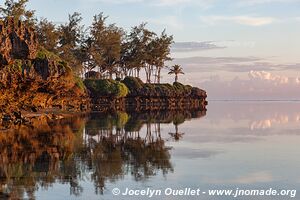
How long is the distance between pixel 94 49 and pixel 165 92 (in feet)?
64.3

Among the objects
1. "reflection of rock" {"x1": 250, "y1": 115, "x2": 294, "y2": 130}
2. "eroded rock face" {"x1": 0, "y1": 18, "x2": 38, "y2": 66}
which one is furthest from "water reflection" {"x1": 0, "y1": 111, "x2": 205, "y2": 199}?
"reflection of rock" {"x1": 250, "y1": 115, "x2": 294, "y2": 130}

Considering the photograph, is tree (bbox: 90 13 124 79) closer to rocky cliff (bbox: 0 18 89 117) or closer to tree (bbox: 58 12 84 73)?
tree (bbox: 58 12 84 73)

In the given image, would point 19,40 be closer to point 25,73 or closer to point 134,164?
point 25,73

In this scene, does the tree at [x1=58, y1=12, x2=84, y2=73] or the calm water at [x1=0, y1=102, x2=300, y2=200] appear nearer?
the calm water at [x1=0, y1=102, x2=300, y2=200]

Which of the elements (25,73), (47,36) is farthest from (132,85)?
(25,73)

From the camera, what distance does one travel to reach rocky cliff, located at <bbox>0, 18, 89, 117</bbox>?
3822 cm

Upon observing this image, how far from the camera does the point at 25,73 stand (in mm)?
41312

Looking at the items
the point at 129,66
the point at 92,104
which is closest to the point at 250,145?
the point at 92,104

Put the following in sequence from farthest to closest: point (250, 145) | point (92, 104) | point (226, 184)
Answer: point (92, 104) < point (250, 145) < point (226, 184)

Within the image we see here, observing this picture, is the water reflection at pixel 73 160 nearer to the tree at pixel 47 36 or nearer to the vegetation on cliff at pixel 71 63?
the vegetation on cliff at pixel 71 63

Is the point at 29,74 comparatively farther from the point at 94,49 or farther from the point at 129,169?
the point at 94,49

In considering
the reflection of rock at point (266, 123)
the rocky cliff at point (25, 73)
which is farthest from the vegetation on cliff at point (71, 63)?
the reflection of rock at point (266, 123)

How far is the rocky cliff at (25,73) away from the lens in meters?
38.2

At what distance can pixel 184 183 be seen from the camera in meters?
15.2
